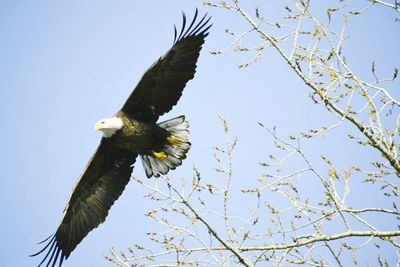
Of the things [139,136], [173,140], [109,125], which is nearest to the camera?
[109,125]

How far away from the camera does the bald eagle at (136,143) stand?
573cm

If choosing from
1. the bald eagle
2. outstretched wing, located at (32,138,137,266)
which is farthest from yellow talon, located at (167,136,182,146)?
outstretched wing, located at (32,138,137,266)

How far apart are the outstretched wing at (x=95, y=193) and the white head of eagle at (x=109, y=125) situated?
14.0 inches

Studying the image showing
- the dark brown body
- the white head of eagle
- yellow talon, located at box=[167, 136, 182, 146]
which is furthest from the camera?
yellow talon, located at box=[167, 136, 182, 146]

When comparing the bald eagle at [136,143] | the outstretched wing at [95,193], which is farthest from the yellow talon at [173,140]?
the outstretched wing at [95,193]

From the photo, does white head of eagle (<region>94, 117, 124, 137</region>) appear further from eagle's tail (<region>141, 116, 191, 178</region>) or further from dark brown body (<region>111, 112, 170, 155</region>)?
eagle's tail (<region>141, 116, 191, 178</region>)

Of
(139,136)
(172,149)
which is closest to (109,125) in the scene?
(139,136)

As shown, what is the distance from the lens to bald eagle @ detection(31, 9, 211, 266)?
5727mm

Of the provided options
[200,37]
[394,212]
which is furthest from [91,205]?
[394,212]

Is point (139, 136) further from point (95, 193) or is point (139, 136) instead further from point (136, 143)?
point (95, 193)

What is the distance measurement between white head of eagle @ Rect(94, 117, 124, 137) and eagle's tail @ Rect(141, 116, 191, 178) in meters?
0.58

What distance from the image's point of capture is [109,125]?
569cm

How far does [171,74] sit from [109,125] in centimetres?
99

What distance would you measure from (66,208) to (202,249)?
9.35ft
